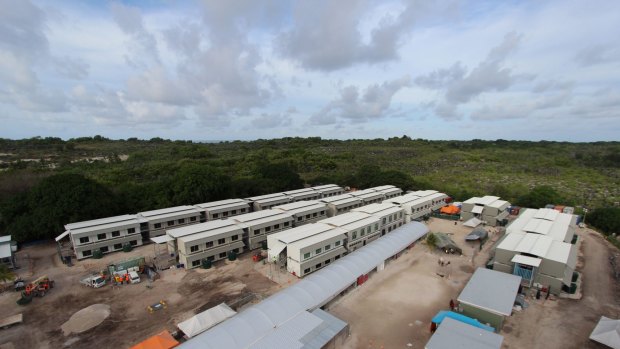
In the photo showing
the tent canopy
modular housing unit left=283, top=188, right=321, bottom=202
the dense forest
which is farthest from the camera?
modular housing unit left=283, top=188, right=321, bottom=202

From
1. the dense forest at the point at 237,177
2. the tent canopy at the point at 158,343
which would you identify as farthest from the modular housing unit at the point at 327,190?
the tent canopy at the point at 158,343

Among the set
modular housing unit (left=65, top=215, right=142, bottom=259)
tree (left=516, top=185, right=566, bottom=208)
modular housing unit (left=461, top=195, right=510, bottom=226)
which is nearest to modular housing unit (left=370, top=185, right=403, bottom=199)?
modular housing unit (left=461, top=195, right=510, bottom=226)

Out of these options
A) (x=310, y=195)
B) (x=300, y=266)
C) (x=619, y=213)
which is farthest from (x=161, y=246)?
(x=619, y=213)

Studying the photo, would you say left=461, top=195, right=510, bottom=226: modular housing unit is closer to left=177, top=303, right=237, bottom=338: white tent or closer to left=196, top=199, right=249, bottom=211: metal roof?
left=196, top=199, right=249, bottom=211: metal roof

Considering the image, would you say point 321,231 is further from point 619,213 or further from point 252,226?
point 619,213

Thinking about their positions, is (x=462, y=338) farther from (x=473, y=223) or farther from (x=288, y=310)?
(x=473, y=223)

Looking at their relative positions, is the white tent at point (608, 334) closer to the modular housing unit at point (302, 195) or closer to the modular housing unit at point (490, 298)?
the modular housing unit at point (490, 298)
